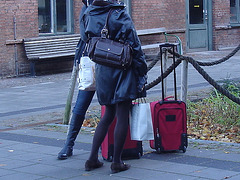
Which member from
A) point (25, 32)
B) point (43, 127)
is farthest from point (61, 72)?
point (43, 127)

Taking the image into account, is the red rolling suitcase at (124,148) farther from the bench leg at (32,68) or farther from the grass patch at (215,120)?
the bench leg at (32,68)

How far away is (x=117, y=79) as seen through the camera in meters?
5.20

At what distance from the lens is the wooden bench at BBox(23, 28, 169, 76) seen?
1534 cm

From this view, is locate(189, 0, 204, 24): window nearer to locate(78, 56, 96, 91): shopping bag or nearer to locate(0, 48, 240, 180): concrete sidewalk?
locate(0, 48, 240, 180): concrete sidewalk

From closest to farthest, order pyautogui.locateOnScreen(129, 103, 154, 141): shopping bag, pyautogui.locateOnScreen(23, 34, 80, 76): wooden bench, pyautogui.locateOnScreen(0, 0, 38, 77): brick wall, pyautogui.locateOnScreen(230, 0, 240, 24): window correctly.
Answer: pyautogui.locateOnScreen(129, 103, 154, 141): shopping bag
pyautogui.locateOnScreen(0, 0, 38, 77): brick wall
pyautogui.locateOnScreen(23, 34, 80, 76): wooden bench
pyautogui.locateOnScreen(230, 0, 240, 24): window

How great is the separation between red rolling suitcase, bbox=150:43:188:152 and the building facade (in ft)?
32.3

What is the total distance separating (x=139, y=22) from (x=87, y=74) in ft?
44.7

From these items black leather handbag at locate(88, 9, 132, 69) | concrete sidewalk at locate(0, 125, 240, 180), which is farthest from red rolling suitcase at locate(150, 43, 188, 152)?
black leather handbag at locate(88, 9, 132, 69)

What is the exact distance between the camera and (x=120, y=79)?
5160mm

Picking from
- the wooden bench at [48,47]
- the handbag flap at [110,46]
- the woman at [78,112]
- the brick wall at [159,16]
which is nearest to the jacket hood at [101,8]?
the handbag flap at [110,46]

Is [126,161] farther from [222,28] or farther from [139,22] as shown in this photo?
[222,28]

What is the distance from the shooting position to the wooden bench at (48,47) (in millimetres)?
15336

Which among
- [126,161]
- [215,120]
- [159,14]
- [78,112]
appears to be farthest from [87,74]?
[159,14]

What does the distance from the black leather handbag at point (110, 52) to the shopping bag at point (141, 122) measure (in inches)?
22.4
